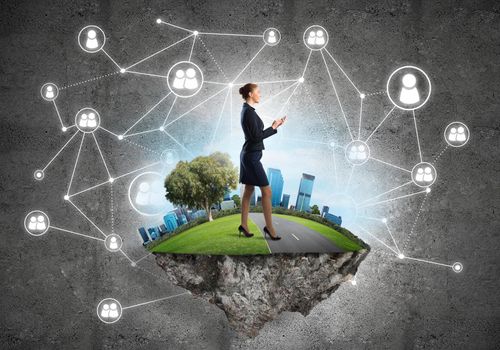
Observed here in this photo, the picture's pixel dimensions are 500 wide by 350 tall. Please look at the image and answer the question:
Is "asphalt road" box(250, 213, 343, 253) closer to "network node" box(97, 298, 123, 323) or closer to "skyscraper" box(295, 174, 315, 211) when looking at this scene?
"skyscraper" box(295, 174, 315, 211)

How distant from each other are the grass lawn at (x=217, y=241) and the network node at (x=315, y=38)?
1.44 metres

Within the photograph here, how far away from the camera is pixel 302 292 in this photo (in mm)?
A: 3639

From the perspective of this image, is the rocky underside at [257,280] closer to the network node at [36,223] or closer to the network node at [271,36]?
the network node at [36,223]

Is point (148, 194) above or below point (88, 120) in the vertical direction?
below

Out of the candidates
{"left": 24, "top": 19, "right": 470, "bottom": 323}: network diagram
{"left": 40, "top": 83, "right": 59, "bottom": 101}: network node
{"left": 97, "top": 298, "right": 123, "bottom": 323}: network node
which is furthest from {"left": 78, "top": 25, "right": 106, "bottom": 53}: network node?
{"left": 97, "top": 298, "right": 123, "bottom": 323}: network node

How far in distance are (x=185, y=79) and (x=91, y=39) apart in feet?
2.58

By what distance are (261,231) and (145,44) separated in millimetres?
1699

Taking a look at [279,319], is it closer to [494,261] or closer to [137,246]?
[137,246]

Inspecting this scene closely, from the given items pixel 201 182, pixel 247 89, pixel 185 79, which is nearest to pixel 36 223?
pixel 201 182

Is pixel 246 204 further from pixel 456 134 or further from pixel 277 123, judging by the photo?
pixel 456 134

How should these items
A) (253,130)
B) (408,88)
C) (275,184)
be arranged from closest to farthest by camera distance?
1. (253,130)
2. (275,184)
3. (408,88)

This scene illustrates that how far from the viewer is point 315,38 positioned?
3.70m

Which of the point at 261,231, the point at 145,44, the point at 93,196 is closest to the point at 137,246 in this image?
the point at 93,196

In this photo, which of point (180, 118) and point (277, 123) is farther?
point (180, 118)
